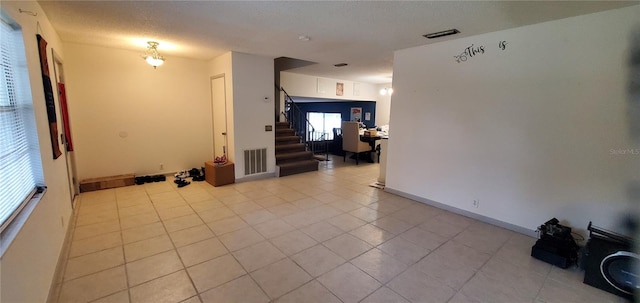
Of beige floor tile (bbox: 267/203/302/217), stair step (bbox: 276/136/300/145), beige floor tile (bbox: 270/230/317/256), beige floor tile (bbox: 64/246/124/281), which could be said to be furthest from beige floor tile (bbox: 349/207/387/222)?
stair step (bbox: 276/136/300/145)

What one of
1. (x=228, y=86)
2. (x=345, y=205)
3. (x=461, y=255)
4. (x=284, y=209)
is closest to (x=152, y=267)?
(x=284, y=209)

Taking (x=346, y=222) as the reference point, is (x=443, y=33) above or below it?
above

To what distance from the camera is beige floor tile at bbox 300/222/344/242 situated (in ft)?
10.1

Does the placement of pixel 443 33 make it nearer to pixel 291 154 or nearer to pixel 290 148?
pixel 291 154

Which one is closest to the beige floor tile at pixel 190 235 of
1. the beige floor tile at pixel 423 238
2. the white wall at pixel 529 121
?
the beige floor tile at pixel 423 238

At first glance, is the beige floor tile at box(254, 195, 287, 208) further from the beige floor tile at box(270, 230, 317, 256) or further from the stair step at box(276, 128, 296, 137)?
the stair step at box(276, 128, 296, 137)

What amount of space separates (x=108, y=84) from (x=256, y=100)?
256cm

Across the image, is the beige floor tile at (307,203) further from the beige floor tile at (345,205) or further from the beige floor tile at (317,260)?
the beige floor tile at (317,260)

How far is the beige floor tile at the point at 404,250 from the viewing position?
267 cm

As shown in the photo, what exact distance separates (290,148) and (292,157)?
0.99ft

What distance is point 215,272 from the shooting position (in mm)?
2385

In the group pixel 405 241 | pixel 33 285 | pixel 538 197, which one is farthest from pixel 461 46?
pixel 33 285

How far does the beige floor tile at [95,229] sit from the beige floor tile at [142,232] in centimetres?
22

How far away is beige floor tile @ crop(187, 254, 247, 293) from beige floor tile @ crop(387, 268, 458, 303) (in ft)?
4.50
